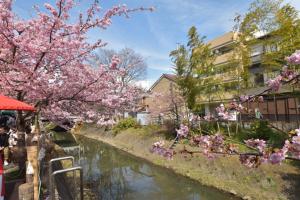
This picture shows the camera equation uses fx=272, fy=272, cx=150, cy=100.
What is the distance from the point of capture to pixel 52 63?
685 centimetres

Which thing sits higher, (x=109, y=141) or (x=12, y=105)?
(x=12, y=105)

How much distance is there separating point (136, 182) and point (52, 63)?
27.7 ft

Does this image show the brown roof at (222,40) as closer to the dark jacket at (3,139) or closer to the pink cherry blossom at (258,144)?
the dark jacket at (3,139)

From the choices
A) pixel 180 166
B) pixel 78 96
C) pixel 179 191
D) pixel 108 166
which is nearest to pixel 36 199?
pixel 78 96

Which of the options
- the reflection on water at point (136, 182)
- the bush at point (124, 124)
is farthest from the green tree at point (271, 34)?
the bush at point (124, 124)

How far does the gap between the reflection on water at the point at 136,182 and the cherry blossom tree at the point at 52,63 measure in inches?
197

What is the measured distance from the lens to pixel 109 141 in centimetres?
2664

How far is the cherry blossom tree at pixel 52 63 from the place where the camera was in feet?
19.7

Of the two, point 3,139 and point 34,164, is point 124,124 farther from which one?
point 34,164

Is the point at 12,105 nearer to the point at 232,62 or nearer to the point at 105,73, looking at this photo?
the point at 105,73

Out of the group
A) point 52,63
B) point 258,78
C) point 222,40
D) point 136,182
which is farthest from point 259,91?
point 52,63

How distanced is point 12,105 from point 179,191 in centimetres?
872

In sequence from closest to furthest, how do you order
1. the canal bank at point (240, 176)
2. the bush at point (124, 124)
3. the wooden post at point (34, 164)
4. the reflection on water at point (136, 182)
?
the wooden post at point (34, 164) → the canal bank at point (240, 176) → the reflection on water at point (136, 182) → the bush at point (124, 124)

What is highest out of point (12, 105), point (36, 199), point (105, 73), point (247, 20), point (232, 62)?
point (247, 20)
